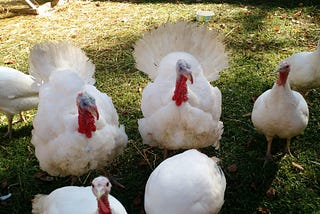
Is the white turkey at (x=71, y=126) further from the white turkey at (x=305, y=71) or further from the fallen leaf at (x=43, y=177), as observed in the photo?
the white turkey at (x=305, y=71)

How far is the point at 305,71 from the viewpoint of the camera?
4266 mm

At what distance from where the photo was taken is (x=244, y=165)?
12.5 ft

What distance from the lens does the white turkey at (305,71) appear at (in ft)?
13.9

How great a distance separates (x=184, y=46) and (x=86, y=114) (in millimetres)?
1453

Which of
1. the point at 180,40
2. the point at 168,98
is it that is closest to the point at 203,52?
the point at 180,40

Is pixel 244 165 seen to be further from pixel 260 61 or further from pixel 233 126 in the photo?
pixel 260 61

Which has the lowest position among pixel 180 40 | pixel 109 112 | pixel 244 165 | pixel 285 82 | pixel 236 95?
pixel 244 165

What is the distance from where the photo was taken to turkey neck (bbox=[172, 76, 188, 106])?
3.20 meters

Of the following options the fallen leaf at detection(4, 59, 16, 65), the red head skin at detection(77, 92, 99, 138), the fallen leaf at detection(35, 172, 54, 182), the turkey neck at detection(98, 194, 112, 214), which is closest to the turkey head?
the turkey neck at detection(98, 194, 112, 214)

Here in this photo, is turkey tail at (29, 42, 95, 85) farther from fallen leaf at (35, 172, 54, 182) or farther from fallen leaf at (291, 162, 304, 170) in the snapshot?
fallen leaf at (291, 162, 304, 170)

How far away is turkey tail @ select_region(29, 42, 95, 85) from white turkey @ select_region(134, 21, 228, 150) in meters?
0.66

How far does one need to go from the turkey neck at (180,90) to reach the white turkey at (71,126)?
62cm

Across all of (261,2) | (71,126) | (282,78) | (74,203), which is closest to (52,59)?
(71,126)

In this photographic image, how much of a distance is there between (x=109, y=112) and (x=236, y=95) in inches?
81.3
